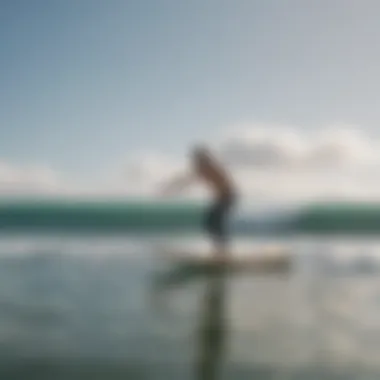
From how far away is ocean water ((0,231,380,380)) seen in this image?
631 centimetres

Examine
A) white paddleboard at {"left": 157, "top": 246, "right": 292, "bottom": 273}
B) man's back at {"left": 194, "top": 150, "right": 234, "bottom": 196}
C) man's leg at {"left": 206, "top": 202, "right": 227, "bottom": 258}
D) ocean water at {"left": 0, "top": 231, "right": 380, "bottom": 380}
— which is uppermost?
man's back at {"left": 194, "top": 150, "right": 234, "bottom": 196}

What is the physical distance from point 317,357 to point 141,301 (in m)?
3.39

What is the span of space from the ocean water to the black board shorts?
0.85m

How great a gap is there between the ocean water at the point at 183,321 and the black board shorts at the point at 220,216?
2.80 ft

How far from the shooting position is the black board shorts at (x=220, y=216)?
1234cm

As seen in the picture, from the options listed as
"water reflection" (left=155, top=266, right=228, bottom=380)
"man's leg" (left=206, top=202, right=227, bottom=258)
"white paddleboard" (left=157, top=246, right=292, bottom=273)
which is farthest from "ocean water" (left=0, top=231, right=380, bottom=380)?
"man's leg" (left=206, top=202, right=227, bottom=258)

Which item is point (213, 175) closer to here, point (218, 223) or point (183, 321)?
point (218, 223)

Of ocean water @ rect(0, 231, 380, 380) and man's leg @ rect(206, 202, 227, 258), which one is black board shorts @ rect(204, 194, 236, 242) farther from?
ocean water @ rect(0, 231, 380, 380)

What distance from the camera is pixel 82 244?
19.3 meters

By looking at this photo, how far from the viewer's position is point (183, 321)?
26.8 feet

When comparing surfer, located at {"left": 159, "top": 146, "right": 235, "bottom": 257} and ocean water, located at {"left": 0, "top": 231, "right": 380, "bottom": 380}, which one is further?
surfer, located at {"left": 159, "top": 146, "right": 235, "bottom": 257}

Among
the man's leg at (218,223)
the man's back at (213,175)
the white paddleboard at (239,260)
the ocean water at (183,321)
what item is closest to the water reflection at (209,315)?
the ocean water at (183,321)

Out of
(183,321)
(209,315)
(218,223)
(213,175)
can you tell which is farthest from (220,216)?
(183,321)

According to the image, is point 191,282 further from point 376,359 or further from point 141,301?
point 376,359
